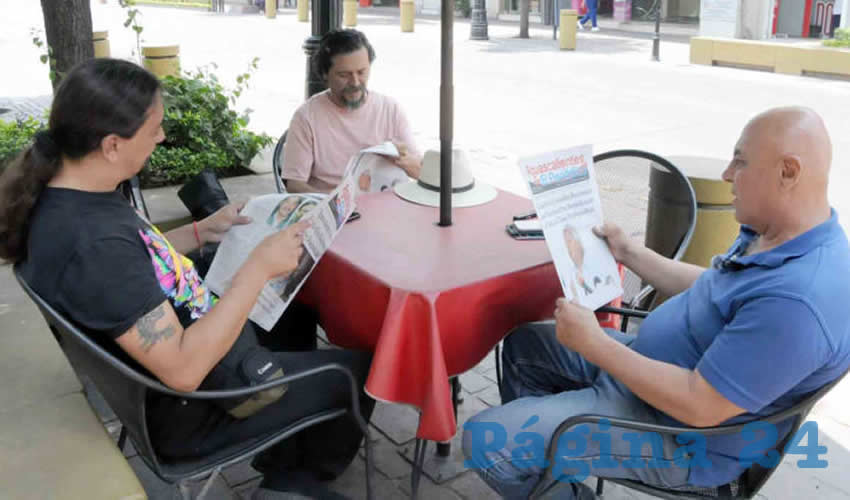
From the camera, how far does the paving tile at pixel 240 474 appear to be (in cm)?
276

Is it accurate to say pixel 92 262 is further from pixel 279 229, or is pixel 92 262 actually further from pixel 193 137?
pixel 193 137

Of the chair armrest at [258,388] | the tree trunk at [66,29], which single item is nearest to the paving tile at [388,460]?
the chair armrest at [258,388]

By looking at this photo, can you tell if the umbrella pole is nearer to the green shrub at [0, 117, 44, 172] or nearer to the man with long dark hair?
the man with long dark hair

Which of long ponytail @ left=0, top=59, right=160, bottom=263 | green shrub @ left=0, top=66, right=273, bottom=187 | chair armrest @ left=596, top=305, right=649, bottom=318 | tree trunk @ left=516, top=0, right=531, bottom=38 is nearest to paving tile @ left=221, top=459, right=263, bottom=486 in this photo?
long ponytail @ left=0, top=59, right=160, bottom=263

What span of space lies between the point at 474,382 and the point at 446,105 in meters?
1.45

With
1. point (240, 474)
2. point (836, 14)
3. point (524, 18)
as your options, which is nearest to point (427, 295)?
point (240, 474)

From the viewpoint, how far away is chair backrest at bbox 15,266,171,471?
174 centimetres

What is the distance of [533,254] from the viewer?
7.95ft

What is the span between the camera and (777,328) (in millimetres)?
1646

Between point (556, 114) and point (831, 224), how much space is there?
8408 millimetres

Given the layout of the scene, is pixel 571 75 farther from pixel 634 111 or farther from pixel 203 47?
pixel 203 47

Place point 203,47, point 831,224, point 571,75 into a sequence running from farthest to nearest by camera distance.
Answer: point 203,47 < point 571,75 < point 831,224

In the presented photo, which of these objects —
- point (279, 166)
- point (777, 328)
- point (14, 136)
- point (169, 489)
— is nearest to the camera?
point (777, 328)

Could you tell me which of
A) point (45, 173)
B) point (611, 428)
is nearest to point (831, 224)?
point (611, 428)
